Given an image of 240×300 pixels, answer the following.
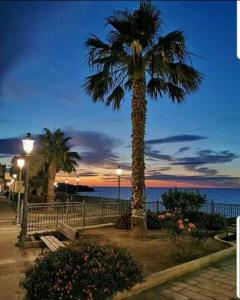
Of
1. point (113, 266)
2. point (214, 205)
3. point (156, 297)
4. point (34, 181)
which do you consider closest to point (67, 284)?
point (113, 266)

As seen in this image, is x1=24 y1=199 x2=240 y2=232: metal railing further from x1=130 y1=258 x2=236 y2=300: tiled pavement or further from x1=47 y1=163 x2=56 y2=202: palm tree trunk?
x1=47 y1=163 x2=56 y2=202: palm tree trunk

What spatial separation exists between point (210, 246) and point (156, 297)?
4201 mm

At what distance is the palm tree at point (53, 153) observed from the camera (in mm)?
30153

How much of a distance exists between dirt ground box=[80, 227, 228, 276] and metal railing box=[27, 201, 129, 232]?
5.94ft

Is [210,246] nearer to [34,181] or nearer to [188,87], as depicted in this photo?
[188,87]

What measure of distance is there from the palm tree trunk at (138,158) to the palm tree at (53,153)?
19495mm

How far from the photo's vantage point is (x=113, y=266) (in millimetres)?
5367

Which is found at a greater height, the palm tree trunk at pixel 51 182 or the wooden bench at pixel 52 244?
the palm tree trunk at pixel 51 182

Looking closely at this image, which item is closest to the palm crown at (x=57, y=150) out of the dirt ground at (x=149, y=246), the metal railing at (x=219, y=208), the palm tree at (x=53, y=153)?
the palm tree at (x=53, y=153)

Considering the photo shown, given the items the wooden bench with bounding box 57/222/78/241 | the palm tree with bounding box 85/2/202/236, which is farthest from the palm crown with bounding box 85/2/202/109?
the wooden bench with bounding box 57/222/78/241

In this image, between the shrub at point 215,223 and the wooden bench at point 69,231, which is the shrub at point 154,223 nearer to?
the shrub at point 215,223

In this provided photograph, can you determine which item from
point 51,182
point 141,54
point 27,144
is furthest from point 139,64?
point 51,182

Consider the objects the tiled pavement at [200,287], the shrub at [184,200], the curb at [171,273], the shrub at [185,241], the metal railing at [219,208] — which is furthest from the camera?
the metal railing at [219,208]

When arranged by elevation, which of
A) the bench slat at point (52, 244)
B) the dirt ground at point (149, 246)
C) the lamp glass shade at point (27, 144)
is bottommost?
the dirt ground at point (149, 246)
